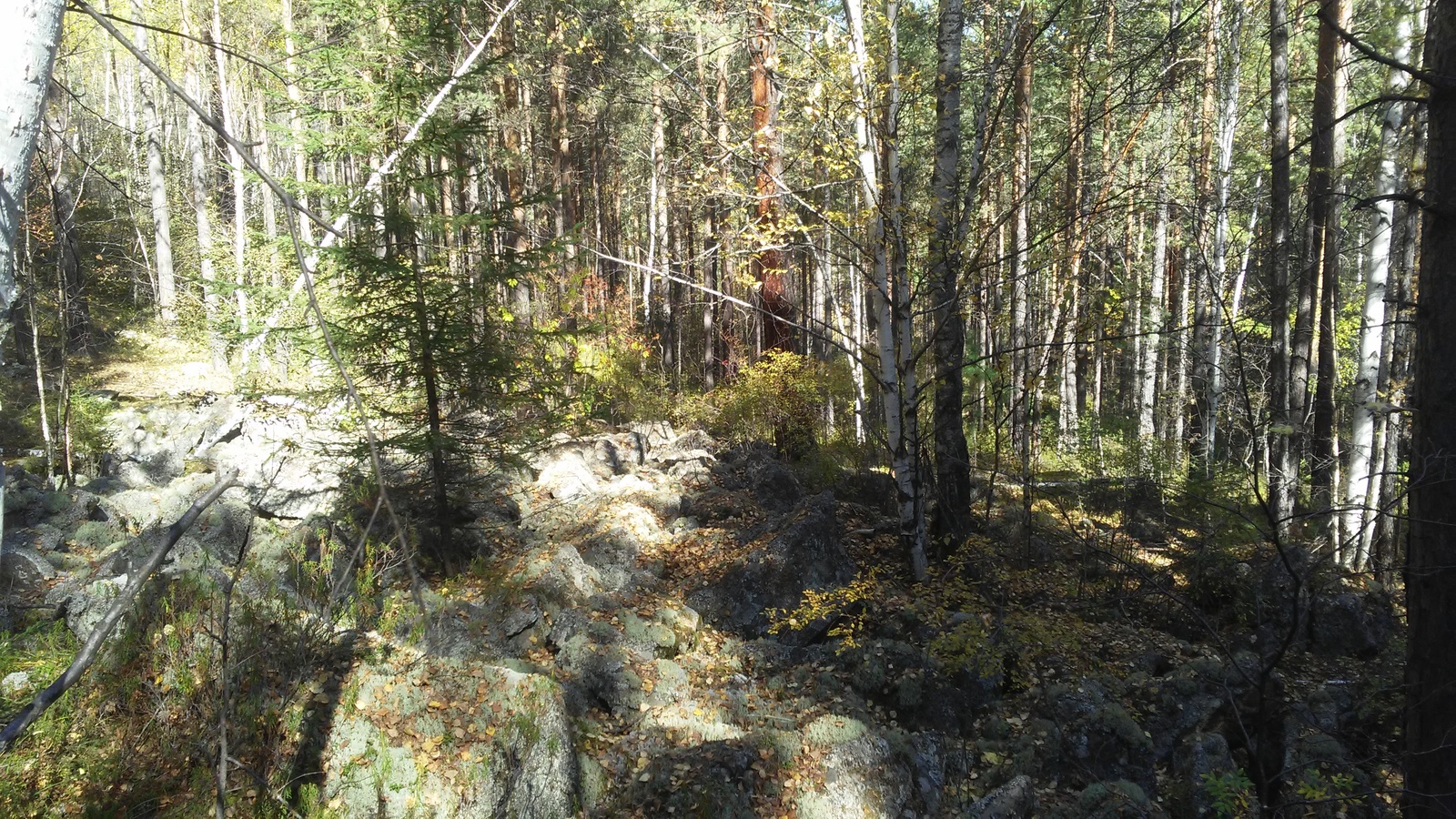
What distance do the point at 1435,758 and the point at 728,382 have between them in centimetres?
1109

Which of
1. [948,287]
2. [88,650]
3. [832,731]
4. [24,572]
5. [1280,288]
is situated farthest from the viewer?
[1280,288]

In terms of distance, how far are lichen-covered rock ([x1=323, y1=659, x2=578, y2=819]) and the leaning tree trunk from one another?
3.40m

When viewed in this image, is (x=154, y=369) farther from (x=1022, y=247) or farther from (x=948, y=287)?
(x=1022, y=247)

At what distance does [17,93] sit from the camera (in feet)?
4.38

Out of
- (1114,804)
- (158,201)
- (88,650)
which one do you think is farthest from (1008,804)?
(158,201)

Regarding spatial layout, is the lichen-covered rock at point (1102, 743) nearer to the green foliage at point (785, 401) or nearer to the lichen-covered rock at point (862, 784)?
the lichen-covered rock at point (862, 784)

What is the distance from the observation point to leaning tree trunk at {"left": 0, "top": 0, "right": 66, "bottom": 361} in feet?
4.31

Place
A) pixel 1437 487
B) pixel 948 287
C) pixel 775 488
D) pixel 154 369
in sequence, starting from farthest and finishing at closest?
pixel 154 369 < pixel 775 488 < pixel 948 287 < pixel 1437 487

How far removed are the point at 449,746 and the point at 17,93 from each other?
12.8 feet

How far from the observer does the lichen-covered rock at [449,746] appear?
398cm

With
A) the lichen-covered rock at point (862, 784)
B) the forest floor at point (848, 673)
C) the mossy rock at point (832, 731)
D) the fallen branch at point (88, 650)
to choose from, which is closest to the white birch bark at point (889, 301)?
the forest floor at point (848, 673)

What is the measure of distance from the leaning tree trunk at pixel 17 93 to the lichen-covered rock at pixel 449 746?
11.1ft

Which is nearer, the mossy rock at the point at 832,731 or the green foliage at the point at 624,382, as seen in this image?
the mossy rock at the point at 832,731

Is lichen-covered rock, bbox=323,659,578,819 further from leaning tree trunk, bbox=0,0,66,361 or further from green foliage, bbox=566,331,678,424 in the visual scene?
green foliage, bbox=566,331,678,424
